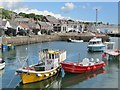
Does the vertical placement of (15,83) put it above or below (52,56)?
below

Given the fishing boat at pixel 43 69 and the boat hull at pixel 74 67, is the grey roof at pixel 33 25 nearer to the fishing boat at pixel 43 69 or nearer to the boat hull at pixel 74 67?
the fishing boat at pixel 43 69

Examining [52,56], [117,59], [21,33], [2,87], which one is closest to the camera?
[2,87]

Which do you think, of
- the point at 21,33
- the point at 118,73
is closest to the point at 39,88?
the point at 118,73

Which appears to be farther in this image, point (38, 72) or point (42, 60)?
point (42, 60)

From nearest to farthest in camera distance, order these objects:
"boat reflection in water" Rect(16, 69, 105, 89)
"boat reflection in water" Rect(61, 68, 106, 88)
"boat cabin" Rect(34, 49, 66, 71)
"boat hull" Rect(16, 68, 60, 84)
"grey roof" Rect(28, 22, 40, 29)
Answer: "boat hull" Rect(16, 68, 60, 84) → "boat reflection in water" Rect(16, 69, 105, 89) → "boat reflection in water" Rect(61, 68, 106, 88) → "boat cabin" Rect(34, 49, 66, 71) → "grey roof" Rect(28, 22, 40, 29)

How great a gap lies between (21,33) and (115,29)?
9137 centimetres

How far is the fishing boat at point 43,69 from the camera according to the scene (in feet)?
63.5

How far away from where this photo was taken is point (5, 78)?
21.4 metres

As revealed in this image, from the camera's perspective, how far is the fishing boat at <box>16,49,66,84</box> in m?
19.4

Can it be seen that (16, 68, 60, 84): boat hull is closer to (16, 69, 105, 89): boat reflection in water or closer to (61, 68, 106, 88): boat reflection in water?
(16, 69, 105, 89): boat reflection in water

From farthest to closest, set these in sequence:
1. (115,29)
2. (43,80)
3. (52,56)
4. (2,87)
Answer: (115,29), (52,56), (43,80), (2,87)

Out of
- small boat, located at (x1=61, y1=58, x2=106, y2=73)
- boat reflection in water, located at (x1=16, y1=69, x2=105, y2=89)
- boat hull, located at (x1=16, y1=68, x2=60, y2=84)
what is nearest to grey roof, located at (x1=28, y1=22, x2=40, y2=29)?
small boat, located at (x1=61, y1=58, x2=106, y2=73)

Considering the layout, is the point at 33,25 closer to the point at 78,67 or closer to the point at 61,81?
the point at 78,67

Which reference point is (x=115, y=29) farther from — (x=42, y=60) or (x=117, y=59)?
(x=42, y=60)
